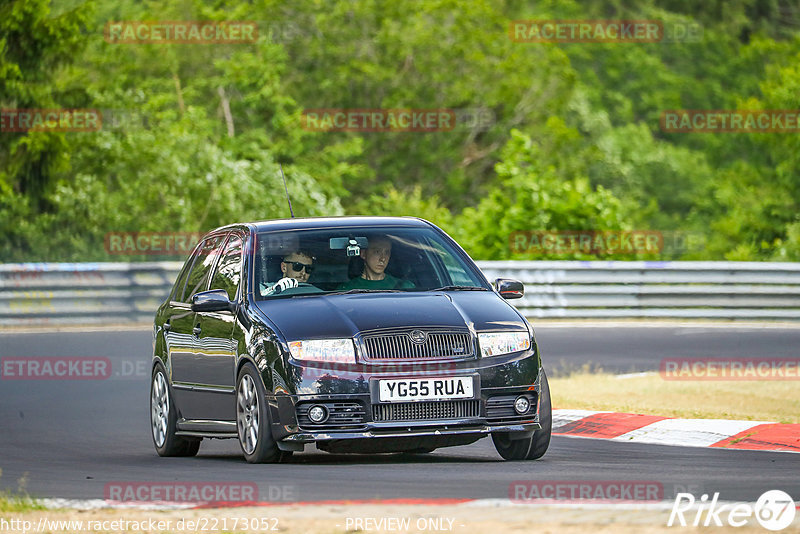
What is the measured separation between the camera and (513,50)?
160 feet

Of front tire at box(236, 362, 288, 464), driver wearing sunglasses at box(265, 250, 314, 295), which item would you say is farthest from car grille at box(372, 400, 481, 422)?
driver wearing sunglasses at box(265, 250, 314, 295)

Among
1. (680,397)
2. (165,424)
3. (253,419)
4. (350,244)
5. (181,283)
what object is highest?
(350,244)

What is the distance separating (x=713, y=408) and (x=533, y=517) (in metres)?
7.31

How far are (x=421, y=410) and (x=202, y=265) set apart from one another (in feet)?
9.22

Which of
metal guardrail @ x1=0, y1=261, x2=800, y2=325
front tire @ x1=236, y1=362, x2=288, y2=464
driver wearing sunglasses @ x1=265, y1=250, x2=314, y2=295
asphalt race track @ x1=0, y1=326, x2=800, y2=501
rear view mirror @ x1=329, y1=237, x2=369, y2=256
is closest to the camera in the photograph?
asphalt race track @ x1=0, y1=326, x2=800, y2=501

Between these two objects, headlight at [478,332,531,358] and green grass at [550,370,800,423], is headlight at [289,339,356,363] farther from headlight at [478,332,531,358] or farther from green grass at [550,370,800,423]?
green grass at [550,370,800,423]

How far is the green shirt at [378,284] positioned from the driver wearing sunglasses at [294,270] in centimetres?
27

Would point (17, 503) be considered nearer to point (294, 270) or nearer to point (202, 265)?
point (294, 270)

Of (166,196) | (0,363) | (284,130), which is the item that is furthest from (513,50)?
(0,363)

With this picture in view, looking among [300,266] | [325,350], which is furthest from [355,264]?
[325,350]

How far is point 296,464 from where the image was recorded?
→ 9.50 meters

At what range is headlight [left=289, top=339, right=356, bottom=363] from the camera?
9086 mm

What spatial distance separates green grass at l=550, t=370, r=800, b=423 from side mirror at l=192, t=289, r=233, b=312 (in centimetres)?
429

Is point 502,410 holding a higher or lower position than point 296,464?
higher
